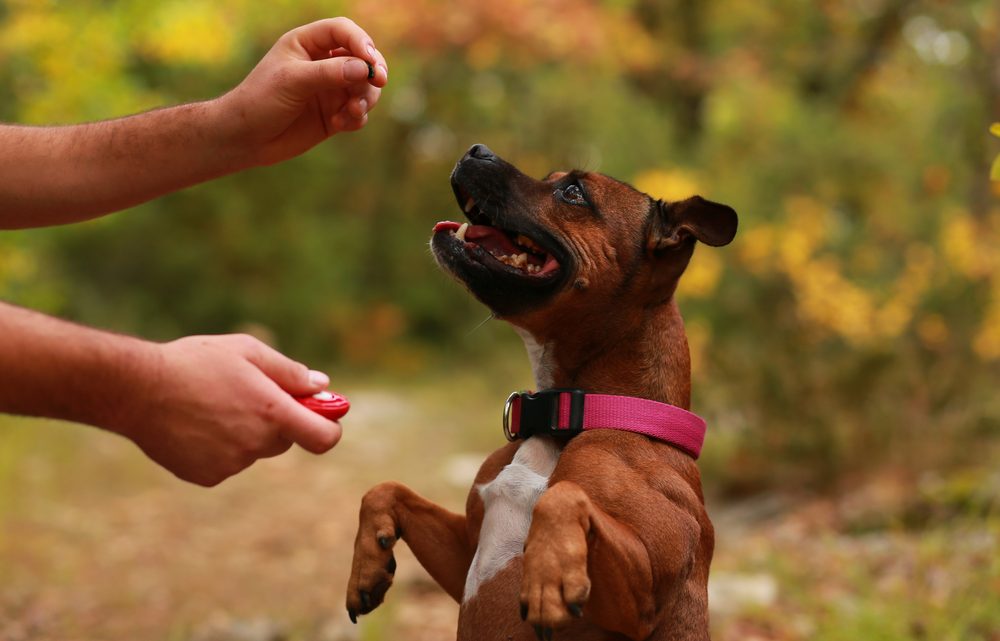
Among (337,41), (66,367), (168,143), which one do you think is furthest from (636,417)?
(168,143)

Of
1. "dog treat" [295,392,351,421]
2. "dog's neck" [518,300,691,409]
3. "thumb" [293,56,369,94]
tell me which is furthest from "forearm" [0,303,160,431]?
"dog's neck" [518,300,691,409]

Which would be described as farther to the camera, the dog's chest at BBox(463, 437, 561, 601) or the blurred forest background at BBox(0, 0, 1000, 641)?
the blurred forest background at BBox(0, 0, 1000, 641)

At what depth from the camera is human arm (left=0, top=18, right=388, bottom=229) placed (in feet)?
9.78

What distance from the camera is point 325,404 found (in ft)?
7.81

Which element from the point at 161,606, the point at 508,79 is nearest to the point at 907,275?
the point at 161,606

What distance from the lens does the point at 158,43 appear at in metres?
9.73

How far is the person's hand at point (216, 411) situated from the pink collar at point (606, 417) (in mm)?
743

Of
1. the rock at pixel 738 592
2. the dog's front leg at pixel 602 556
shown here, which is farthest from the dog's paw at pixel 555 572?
the rock at pixel 738 592

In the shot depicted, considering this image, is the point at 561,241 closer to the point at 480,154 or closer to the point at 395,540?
the point at 480,154

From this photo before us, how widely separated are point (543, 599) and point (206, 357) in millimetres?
805

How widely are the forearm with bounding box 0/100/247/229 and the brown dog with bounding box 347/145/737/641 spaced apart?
71 centimetres

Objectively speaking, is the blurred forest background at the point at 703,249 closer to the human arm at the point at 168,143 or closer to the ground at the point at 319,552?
the ground at the point at 319,552

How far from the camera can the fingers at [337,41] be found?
287cm

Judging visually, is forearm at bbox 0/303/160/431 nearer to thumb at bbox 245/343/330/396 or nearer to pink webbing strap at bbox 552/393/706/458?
thumb at bbox 245/343/330/396
